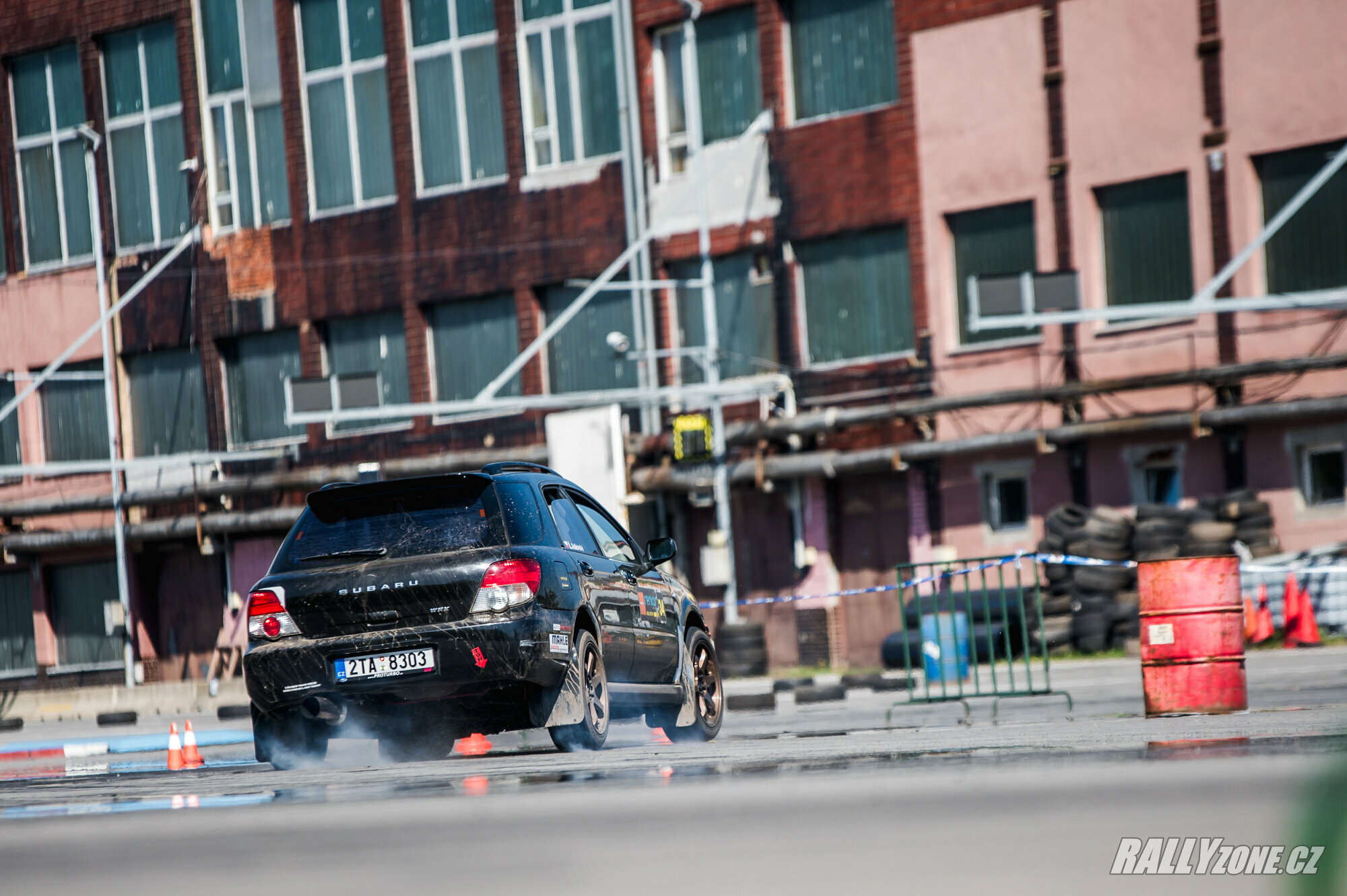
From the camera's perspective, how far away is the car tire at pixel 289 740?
35.7 ft

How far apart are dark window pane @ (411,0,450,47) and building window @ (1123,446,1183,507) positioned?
51.8ft

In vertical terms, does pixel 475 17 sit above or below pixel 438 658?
above

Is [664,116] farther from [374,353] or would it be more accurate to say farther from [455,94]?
[374,353]

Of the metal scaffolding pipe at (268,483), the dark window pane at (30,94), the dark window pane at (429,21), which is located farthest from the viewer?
the dark window pane at (30,94)

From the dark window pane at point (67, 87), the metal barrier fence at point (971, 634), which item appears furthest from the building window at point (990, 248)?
the dark window pane at point (67, 87)

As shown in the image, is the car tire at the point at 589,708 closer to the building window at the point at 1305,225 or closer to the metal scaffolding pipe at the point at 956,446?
the metal scaffolding pipe at the point at 956,446

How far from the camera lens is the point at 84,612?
41.2 meters

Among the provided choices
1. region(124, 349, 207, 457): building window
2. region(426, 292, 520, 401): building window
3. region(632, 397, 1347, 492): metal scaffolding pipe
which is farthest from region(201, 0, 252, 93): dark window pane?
region(632, 397, 1347, 492): metal scaffolding pipe

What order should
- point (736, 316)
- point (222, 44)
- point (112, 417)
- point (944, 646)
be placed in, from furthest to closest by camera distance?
point (112, 417) < point (222, 44) < point (736, 316) < point (944, 646)

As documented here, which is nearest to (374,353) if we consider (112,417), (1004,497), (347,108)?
(347,108)

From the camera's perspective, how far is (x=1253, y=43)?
2686 centimetres

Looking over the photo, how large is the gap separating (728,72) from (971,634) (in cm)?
1663

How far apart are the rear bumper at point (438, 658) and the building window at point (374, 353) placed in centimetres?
2623

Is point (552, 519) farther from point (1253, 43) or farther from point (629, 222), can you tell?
point (629, 222)
